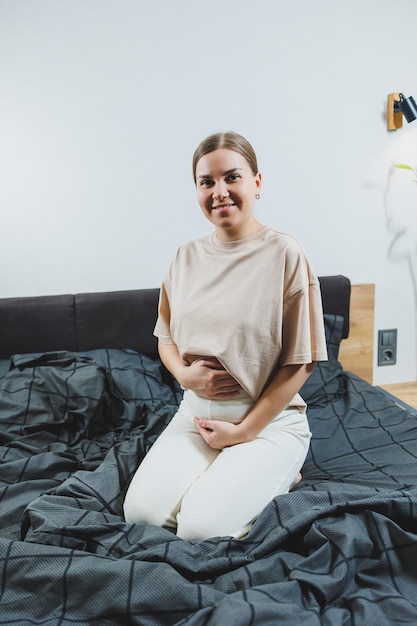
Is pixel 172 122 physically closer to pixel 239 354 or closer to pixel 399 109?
pixel 399 109

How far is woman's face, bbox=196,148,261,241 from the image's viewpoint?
1.29 m

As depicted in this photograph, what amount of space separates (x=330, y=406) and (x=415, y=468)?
0.49 metres

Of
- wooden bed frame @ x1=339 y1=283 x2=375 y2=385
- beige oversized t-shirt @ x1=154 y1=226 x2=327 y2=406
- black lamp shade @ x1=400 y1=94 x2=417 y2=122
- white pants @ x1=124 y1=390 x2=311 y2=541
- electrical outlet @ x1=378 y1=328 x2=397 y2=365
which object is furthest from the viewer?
electrical outlet @ x1=378 y1=328 x2=397 y2=365

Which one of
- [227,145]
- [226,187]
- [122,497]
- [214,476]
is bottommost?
[122,497]

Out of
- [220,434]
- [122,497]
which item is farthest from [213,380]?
[122,497]

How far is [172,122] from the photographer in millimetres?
2170

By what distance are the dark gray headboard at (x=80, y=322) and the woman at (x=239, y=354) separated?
0.79 meters

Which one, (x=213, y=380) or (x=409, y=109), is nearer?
(x=213, y=380)

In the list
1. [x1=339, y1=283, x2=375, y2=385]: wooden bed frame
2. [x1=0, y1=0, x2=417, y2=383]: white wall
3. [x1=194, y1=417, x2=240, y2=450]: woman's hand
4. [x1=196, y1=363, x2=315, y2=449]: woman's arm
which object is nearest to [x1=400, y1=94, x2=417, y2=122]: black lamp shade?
[x1=0, y1=0, x2=417, y2=383]: white wall

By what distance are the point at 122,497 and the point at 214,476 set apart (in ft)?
0.96

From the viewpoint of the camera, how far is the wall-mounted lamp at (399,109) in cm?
218

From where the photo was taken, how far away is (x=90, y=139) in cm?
212

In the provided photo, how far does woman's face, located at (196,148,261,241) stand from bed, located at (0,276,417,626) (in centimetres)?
68

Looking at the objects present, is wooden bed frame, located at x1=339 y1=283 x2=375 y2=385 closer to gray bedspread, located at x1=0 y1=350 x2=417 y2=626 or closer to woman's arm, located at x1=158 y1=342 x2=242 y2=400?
gray bedspread, located at x1=0 y1=350 x2=417 y2=626
